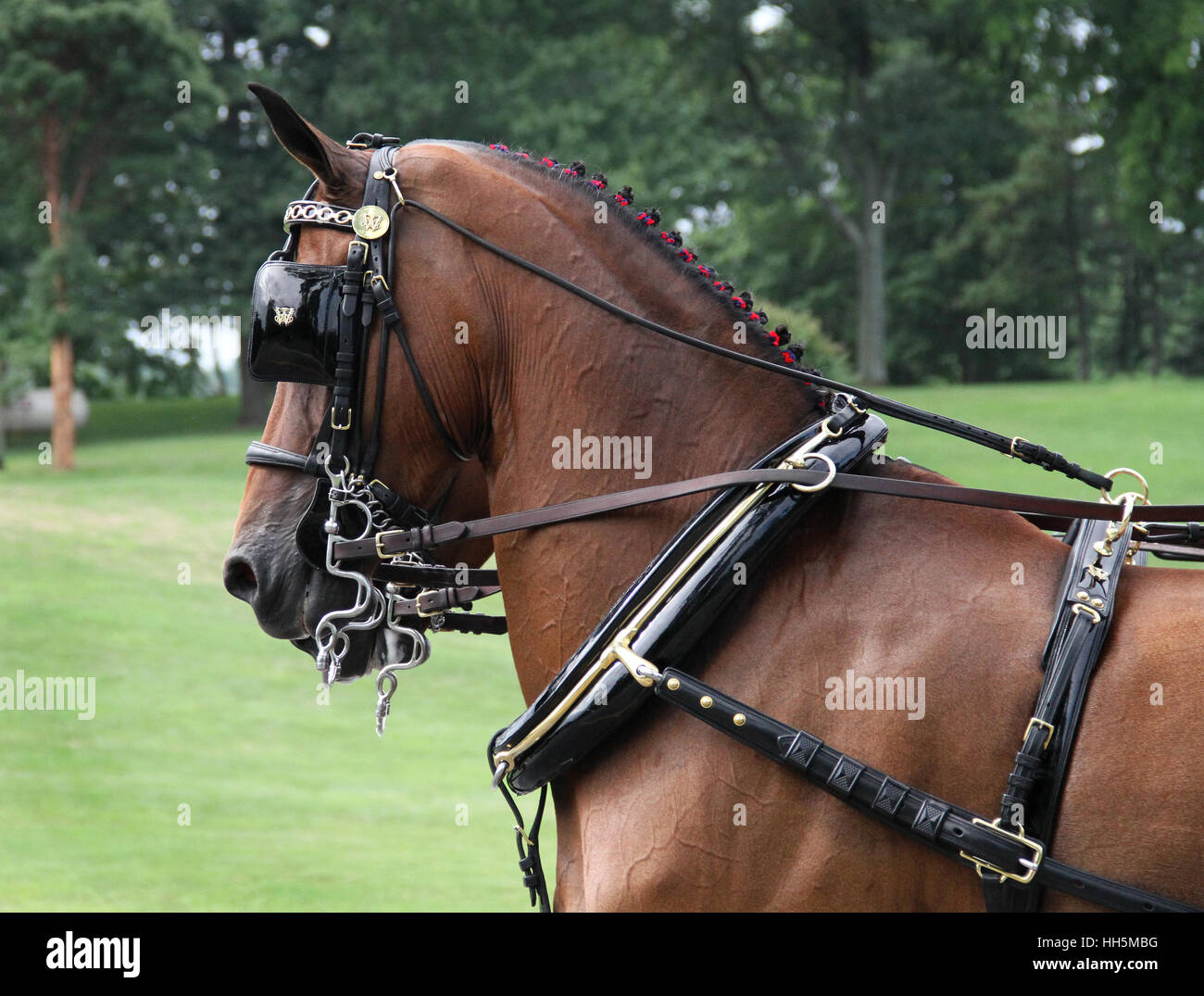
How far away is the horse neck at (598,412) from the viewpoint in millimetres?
2270

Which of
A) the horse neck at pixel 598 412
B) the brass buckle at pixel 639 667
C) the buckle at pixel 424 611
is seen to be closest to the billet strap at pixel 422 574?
the buckle at pixel 424 611

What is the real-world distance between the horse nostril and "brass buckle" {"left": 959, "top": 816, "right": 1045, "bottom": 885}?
56.4 inches

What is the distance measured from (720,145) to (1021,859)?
1208 inches

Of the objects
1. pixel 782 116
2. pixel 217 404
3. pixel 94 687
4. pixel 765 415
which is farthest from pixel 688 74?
pixel 765 415

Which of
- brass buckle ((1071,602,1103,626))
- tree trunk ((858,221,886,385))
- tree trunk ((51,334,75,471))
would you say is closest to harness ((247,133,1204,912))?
brass buckle ((1071,602,1103,626))

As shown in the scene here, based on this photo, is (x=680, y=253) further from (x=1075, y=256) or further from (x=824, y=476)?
(x=1075, y=256)

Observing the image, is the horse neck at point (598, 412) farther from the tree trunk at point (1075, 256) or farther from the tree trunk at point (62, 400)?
the tree trunk at point (1075, 256)

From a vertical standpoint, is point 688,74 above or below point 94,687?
above

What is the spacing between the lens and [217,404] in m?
34.9
